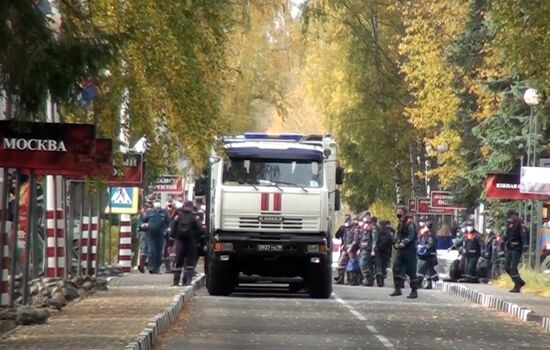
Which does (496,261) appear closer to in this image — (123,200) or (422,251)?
(422,251)

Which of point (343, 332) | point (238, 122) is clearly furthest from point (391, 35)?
point (343, 332)

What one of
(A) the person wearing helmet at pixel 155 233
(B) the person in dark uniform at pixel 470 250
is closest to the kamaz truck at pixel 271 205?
(A) the person wearing helmet at pixel 155 233

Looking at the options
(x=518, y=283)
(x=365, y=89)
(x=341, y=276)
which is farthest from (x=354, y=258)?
(x=365, y=89)

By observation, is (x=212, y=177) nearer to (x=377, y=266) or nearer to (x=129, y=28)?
(x=377, y=266)

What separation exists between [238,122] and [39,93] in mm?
45216

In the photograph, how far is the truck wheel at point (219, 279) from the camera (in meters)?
35.7

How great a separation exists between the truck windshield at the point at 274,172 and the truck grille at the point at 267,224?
71cm

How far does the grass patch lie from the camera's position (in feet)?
128

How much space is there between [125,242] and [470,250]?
Result: 8968 mm

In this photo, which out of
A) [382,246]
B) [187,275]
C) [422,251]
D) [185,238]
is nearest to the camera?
[185,238]

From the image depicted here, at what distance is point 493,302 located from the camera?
3519 centimetres

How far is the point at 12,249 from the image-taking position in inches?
942

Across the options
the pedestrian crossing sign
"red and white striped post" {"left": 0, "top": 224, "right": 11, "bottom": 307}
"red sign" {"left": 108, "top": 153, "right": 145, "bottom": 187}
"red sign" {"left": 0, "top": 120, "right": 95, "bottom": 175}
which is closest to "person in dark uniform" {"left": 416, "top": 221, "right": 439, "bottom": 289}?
the pedestrian crossing sign

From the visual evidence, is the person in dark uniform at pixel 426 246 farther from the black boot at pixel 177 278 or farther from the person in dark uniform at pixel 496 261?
the black boot at pixel 177 278
